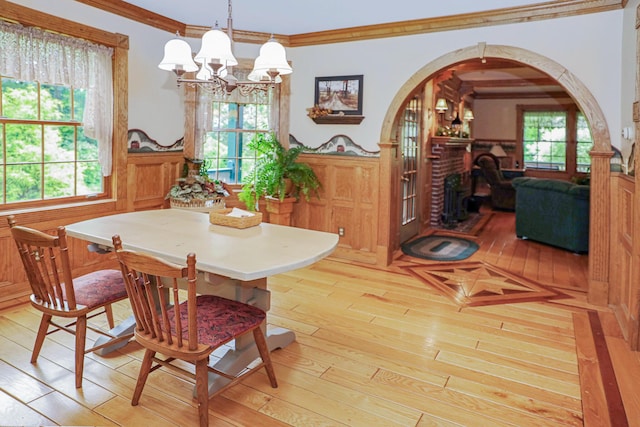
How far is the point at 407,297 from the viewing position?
13.3 ft

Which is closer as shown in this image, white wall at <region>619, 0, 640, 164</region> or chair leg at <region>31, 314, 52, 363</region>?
chair leg at <region>31, 314, 52, 363</region>

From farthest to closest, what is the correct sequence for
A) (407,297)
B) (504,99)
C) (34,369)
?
1. (504,99)
2. (407,297)
3. (34,369)

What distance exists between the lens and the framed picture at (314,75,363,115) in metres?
4.98

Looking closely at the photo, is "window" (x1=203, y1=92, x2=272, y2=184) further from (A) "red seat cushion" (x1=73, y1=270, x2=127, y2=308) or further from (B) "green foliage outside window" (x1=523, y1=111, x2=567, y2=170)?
(B) "green foliage outside window" (x1=523, y1=111, x2=567, y2=170)

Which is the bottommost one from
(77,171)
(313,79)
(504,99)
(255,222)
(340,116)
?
(255,222)

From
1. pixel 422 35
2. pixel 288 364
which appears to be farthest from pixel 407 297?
pixel 422 35

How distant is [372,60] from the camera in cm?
490

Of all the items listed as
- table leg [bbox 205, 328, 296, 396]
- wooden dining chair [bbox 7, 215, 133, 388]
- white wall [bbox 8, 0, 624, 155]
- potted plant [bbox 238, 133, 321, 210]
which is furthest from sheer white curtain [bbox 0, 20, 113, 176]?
table leg [bbox 205, 328, 296, 396]

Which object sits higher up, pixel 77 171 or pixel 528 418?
pixel 77 171

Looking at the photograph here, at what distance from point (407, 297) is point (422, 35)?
Result: 2.58 meters

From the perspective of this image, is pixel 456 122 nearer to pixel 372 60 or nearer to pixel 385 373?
pixel 372 60

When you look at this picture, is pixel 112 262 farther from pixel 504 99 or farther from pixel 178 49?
pixel 504 99

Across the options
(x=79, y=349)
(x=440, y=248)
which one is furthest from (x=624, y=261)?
(x=79, y=349)

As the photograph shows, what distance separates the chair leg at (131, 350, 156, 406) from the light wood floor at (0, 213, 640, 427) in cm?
5
